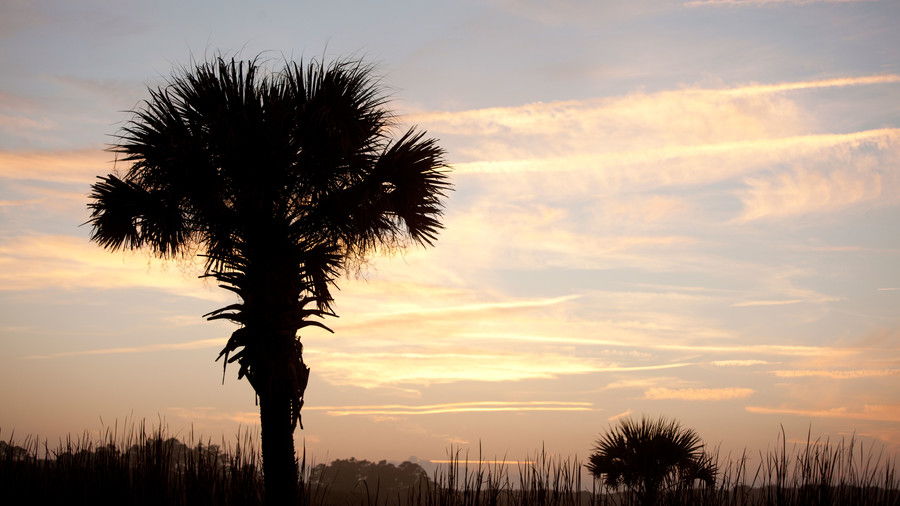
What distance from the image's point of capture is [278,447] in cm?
1594

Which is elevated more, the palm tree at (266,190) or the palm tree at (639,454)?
the palm tree at (266,190)

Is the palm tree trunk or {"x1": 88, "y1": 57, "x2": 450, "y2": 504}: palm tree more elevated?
{"x1": 88, "y1": 57, "x2": 450, "y2": 504}: palm tree

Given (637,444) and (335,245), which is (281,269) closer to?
(335,245)

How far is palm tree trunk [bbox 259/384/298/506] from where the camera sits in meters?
15.6

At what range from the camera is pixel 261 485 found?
1506 centimetres

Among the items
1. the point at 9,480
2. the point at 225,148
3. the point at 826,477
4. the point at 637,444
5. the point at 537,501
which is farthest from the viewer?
the point at 637,444

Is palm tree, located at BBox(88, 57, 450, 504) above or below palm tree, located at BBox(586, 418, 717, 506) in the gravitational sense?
above

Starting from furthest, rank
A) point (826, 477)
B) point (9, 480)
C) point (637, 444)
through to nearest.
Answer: point (637, 444)
point (9, 480)
point (826, 477)

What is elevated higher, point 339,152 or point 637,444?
point 339,152

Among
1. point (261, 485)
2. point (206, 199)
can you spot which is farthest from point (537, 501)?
point (206, 199)

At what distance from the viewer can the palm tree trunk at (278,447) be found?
1558 cm

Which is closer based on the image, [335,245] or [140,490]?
[140,490]

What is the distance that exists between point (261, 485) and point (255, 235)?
197 inches

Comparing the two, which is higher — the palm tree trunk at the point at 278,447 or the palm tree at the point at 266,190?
the palm tree at the point at 266,190
